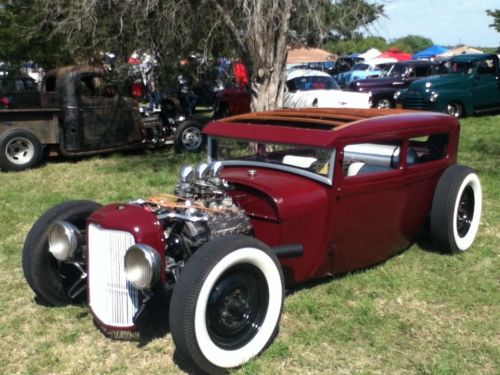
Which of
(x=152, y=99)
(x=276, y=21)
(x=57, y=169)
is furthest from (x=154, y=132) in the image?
(x=152, y=99)

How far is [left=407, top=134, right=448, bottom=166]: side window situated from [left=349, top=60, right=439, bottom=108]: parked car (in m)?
11.1

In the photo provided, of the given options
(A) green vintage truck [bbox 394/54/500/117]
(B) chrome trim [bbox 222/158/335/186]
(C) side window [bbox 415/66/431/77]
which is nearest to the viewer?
(B) chrome trim [bbox 222/158/335/186]

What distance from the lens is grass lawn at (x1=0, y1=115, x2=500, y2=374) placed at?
3148 mm

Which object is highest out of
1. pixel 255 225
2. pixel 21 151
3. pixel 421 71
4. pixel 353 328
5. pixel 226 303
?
pixel 421 71

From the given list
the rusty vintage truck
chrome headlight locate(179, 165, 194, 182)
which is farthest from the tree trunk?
chrome headlight locate(179, 165, 194, 182)

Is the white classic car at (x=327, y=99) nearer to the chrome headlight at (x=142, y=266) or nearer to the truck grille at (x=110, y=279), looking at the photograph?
the truck grille at (x=110, y=279)

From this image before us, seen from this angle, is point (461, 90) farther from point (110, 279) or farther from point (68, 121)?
point (110, 279)

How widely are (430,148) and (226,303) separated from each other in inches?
104

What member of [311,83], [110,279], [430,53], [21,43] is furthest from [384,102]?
[430,53]

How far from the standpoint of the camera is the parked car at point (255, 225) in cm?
294

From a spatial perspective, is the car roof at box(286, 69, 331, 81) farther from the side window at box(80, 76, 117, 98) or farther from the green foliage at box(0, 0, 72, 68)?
the side window at box(80, 76, 117, 98)

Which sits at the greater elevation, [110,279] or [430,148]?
[430,148]

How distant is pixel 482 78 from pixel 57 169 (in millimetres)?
11418

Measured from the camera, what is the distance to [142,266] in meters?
2.88
